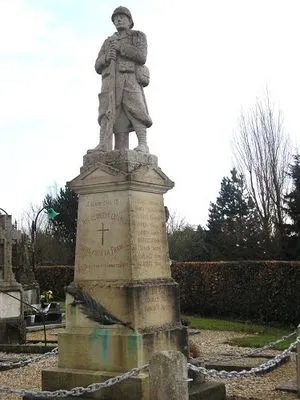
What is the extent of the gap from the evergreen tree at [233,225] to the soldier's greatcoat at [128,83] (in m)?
22.4

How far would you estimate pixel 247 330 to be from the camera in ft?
59.0

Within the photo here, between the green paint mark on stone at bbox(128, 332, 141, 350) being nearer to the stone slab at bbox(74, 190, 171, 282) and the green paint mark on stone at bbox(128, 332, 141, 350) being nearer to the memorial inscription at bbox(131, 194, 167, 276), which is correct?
the stone slab at bbox(74, 190, 171, 282)

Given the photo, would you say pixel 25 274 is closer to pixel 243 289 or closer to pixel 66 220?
pixel 243 289

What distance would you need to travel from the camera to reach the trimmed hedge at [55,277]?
2839 cm

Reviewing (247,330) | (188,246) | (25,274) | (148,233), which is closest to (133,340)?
(148,233)

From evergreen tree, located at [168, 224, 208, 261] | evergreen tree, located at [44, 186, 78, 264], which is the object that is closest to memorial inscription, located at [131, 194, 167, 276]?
evergreen tree, located at [168, 224, 208, 261]

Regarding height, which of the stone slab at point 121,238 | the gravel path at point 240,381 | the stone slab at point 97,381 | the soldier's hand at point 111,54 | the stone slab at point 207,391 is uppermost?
the soldier's hand at point 111,54

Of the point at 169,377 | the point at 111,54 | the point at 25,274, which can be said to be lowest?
the point at 169,377

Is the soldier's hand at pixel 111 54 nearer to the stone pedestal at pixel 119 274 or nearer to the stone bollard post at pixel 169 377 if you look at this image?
the stone pedestal at pixel 119 274

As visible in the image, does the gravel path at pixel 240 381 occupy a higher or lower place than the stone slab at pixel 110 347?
lower

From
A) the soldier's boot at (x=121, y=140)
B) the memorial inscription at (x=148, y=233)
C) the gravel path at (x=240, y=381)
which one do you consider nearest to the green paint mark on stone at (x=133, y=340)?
the memorial inscription at (x=148, y=233)

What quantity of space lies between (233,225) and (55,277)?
11.0 meters

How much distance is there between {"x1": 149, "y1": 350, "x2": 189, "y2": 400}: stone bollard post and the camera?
5078 millimetres

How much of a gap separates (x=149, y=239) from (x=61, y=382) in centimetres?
195
